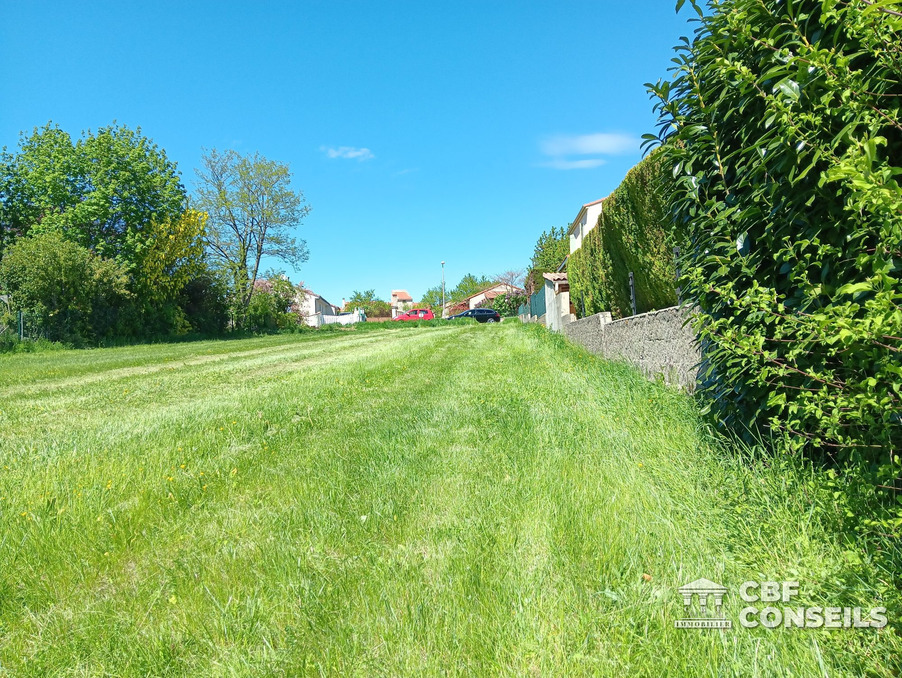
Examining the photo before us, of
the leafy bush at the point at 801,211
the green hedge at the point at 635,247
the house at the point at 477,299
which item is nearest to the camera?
the leafy bush at the point at 801,211

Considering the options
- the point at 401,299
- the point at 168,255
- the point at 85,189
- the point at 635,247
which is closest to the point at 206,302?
the point at 168,255

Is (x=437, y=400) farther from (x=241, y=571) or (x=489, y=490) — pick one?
(x=241, y=571)

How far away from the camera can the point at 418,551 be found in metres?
2.18

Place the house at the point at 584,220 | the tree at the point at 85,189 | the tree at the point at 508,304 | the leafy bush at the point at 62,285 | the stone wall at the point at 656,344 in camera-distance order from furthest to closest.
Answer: the tree at the point at 508,304, the house at the point at 584,220, the tree at the point at 85,189, the leafy bush at the point at 62,285, the stone wall at the point at 656,344

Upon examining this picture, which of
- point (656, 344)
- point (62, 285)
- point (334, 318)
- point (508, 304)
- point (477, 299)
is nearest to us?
point (656, 344)

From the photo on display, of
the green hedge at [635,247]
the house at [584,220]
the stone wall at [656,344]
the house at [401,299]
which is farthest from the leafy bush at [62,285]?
the house at [401,299]

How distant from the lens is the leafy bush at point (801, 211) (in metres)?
1.48

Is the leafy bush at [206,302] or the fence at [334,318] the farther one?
the fence at [334,318]

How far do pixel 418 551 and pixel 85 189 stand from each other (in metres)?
28.9

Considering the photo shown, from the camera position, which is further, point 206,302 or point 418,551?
point 206,302

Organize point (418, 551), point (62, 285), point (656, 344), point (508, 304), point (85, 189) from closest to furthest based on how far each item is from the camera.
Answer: point (418, 551)
point (656, 344)
point (62, 285)
point (85, 189)
point (508, 304)

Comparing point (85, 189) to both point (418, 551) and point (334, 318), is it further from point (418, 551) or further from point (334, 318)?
point (334, 318)

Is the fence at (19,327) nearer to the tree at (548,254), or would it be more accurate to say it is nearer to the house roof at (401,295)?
the tree at (548,254)

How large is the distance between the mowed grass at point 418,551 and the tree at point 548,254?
122ft
